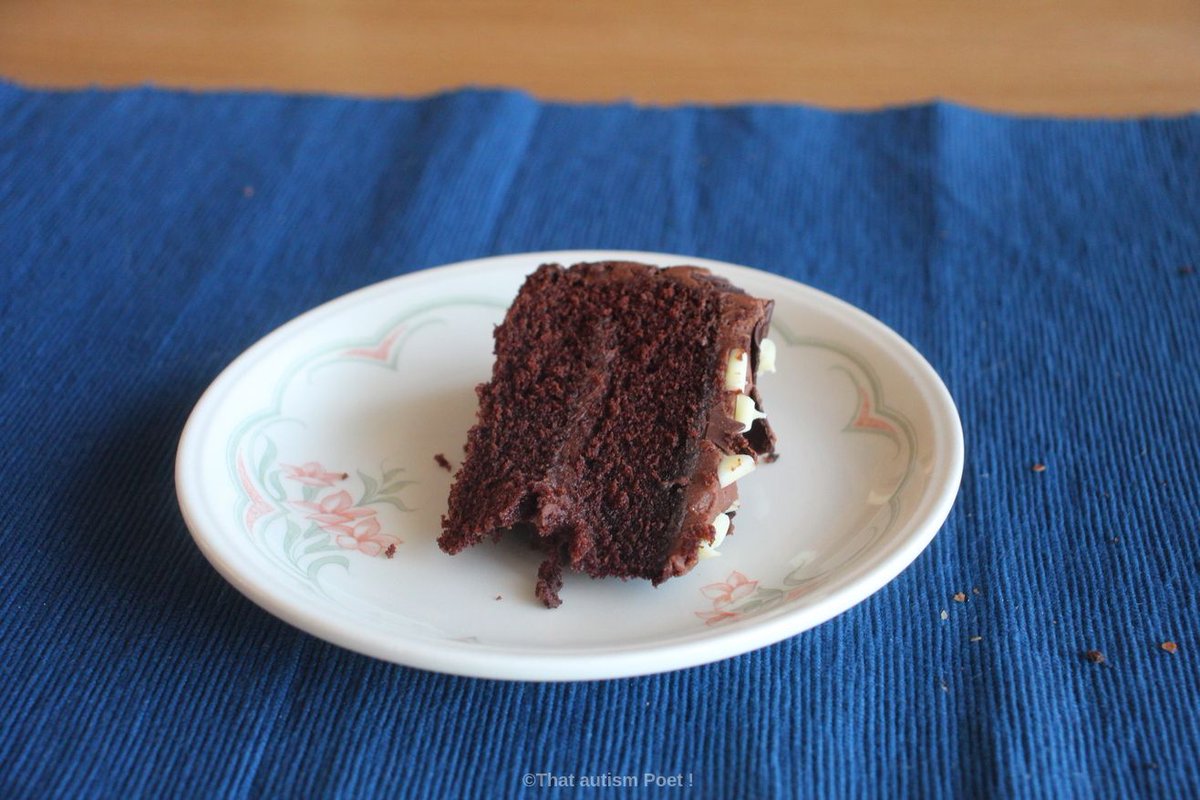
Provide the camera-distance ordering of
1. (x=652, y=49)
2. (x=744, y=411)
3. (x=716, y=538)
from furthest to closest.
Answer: (x=652, y=49), (x=744, y=411), (x=716, y=538)

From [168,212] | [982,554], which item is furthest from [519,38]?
[982,554]

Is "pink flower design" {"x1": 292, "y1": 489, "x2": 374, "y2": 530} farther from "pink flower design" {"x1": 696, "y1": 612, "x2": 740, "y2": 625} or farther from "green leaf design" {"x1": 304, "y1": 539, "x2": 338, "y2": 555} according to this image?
"pink flower design" {"x1": 696, "y1": 612, "x2": 740, "y2": 625}

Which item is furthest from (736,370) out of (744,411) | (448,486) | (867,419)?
(448,486)

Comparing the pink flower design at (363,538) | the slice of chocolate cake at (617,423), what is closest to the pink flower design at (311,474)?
the pink flower design at (363,538)

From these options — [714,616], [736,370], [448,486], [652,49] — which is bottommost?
[652,49]

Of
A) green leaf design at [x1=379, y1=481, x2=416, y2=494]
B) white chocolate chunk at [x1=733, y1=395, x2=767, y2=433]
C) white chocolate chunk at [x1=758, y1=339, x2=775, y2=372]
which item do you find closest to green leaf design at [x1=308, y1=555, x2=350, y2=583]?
green leaf design at [x1=379, y1=481, x2=416, y2=494]

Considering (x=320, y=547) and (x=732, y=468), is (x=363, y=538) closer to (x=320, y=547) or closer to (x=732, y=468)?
(x=320, y=547)

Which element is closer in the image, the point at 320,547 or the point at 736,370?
the point at 320,547

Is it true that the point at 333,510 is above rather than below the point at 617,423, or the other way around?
Answer: below
